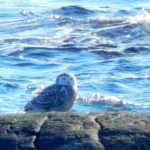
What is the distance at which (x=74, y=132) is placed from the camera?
6.12 m

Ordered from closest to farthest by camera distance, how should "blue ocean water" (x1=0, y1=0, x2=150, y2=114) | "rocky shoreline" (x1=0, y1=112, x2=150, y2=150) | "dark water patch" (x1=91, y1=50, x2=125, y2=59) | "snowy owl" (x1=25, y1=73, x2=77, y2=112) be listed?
1. "rocky shoreline" (x1=0, y1=112, x2=150, y2=150)
2. "snowy owl" (x1=25, y1=73, x2=77, y2=112)
3. "blue ocean water" (x1=0, y1=0, x2=150, y2=114)
4. "dark water patch" (x1=91, y1=50, x2=125, y2=59)

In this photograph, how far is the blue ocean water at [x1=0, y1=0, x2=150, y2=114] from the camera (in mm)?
13680

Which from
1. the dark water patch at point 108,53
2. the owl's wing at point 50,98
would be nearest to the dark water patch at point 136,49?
the dark water patch at point 108,53

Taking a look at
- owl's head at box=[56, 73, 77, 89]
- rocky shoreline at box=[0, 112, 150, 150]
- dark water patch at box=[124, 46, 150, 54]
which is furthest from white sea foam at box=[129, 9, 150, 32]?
rocky shoreline at box=[0, 112, 150, 150]

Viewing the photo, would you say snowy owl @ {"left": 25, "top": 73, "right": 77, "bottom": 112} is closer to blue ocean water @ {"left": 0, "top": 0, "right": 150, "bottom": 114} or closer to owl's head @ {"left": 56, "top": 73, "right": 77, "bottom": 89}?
owl's head @ {"left": 56, "top": 73, "right": 77, "bottom": 89}

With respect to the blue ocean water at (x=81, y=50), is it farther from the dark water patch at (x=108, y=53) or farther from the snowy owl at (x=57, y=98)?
the snowy owl at (x=57, y=98)

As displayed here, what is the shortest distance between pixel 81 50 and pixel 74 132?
11.8 metres

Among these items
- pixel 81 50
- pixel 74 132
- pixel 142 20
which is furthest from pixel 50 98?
pixel 142 20

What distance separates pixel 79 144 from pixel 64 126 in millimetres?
258

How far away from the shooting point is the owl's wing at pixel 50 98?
10.9m

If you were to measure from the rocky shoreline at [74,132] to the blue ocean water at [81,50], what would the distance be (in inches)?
233

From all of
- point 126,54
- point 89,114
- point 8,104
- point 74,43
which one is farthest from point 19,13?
point 89,114

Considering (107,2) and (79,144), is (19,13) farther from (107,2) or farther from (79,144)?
(79,144)

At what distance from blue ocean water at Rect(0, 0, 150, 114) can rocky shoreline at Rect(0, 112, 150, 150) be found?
19.5 feet
